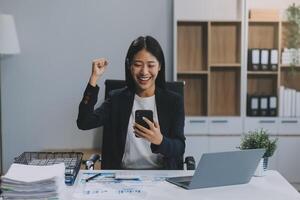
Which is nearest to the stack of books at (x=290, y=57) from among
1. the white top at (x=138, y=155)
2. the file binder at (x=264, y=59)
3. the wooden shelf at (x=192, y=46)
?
the file binder at (x=264, y=59)

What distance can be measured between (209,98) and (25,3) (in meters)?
1.98

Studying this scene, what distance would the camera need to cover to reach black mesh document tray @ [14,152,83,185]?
6.29 ft

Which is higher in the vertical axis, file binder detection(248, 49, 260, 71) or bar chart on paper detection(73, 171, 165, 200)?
file binder detection(248, 49, 260, 71)

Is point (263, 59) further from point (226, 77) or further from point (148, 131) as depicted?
point (148, 131)

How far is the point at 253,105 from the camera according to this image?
406 centimetres

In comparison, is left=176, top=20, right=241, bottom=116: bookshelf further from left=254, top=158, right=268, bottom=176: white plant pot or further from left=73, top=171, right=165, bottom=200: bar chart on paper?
left=73, top=171, right=165, bottom=200: bar chart on paper

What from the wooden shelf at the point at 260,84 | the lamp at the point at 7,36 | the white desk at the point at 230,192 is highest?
the lamp at the point at 7,36

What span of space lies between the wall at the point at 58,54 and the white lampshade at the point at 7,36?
30 cm

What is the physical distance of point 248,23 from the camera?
4.10 m

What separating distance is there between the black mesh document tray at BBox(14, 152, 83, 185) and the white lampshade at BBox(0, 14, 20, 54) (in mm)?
1890

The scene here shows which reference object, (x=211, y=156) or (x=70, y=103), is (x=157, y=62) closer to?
(x=211, y=156)

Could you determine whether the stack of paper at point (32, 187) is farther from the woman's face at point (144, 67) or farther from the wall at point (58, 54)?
the wall at point (58, 54)

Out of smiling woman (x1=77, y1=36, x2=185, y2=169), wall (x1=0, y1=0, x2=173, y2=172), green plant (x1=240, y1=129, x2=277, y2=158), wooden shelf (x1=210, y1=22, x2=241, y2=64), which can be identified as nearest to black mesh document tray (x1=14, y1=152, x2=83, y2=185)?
smiling woman (x1=77, y1=36, x2=185, y2=169)

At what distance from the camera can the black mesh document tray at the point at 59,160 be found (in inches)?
75.5
